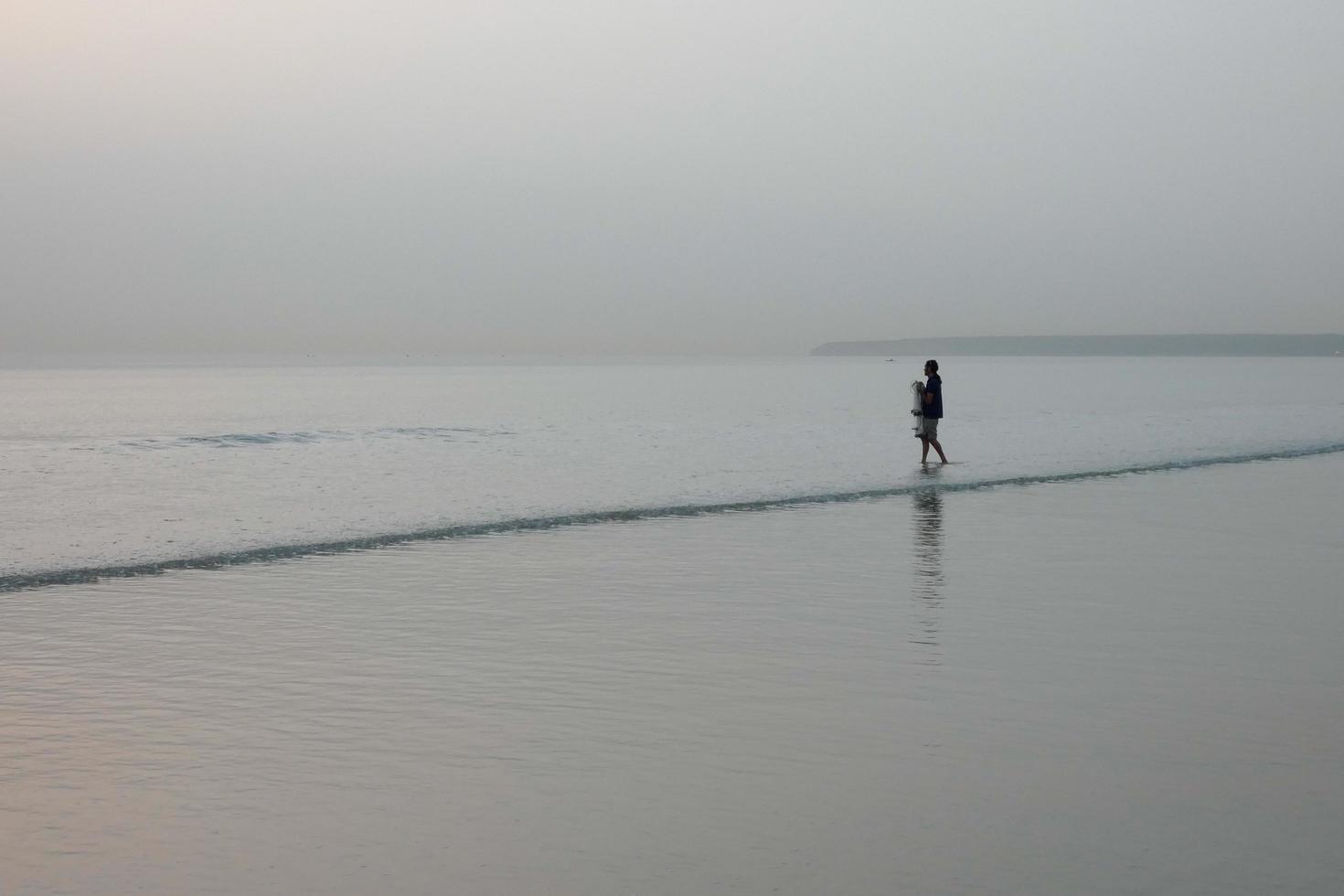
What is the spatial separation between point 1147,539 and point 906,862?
34.3ft

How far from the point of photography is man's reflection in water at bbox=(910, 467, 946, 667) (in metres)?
9.16

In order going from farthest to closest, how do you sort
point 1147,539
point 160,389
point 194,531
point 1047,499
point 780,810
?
point 160,389, point 1047,499, point 194,531, point 1147,539, point 780,810

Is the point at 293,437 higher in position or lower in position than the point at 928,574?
higher

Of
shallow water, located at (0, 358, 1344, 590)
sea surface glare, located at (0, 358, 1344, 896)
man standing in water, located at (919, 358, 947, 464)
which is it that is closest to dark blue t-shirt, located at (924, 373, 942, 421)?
man standing in water, located at (919, 358, 947, 464)

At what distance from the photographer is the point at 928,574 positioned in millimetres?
12094

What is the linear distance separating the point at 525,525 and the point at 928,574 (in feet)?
19.8

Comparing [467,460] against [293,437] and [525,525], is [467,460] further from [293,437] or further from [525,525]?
[525,525]

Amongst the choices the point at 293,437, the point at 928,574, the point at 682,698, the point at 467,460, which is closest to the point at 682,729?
the point at 682,698

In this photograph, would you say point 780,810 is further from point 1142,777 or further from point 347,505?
point 347,505

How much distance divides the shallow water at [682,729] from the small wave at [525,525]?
59 cm

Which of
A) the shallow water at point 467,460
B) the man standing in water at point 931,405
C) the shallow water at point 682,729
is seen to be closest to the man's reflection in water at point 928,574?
the shallow water at point 682,729

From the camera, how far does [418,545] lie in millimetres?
14695

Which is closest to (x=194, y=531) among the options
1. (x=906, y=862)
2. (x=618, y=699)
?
(x=618, y=699)

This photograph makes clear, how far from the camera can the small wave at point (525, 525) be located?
12805 millimetres
